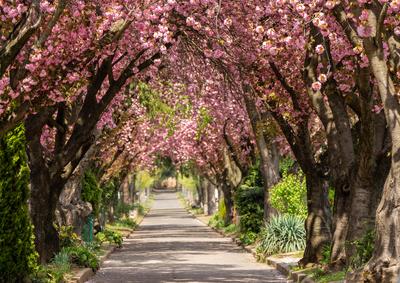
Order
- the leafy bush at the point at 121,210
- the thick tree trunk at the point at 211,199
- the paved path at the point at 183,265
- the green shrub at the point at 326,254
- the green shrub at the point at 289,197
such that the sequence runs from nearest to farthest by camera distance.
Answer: the green shrub at the point at 326,254 < the paved path at the point at 183,265 < the green shrub at the point at 289,197 < the leafy bush at the point at 121,210 < the thick tree trunk at the point at 211,199

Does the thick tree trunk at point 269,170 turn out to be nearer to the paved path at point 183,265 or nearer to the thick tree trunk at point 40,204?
the paved path at point 183,265

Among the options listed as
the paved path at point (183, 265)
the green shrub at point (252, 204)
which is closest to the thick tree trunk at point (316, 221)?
the paved path at point (183, 265)

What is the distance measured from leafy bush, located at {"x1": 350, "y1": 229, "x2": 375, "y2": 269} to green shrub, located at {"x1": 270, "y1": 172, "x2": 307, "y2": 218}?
12740 mm

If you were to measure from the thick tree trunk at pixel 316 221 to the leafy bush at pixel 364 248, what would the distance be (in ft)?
15.4

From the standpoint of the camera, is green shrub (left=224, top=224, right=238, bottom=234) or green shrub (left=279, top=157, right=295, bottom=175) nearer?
green shrub (left=279, top=157, right=295, bottom=175)

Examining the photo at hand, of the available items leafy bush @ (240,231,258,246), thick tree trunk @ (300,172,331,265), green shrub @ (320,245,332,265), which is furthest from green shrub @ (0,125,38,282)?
leafy bush @ (240,231,258,246)

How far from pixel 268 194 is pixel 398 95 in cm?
1589

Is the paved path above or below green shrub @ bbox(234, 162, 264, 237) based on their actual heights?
below

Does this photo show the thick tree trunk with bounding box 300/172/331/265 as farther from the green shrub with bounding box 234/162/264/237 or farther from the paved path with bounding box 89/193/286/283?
the green shrub with bounding box 234/162/264/237

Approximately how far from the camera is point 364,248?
15188 millimetres

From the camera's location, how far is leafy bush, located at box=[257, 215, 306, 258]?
85.4 ft

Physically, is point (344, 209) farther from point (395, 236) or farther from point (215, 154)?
point (215, 154)

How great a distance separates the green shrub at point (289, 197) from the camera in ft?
93.2

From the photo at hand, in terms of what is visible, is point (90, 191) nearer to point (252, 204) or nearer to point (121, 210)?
point (252, 204)
